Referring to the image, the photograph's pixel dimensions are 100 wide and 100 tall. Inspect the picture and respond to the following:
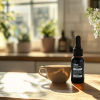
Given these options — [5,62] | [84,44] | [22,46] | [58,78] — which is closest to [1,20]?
[22,46]

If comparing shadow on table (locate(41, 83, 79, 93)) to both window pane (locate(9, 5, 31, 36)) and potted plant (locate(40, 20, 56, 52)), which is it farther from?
window pane (locate(9, 5, 31, 36))

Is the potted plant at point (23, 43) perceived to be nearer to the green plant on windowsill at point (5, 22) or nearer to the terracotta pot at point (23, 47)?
the terracotta pot at point (23, 47)

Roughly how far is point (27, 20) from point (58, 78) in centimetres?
183

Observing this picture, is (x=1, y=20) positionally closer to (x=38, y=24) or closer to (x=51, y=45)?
(x=38, y=24)

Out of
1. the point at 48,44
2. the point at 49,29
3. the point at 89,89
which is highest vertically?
the point at 49,29

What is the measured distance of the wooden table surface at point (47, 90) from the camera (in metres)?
0.54

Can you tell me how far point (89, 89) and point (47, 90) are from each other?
16cm

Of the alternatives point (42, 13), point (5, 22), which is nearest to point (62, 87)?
point (5, 22)

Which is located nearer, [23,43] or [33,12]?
[23,43]

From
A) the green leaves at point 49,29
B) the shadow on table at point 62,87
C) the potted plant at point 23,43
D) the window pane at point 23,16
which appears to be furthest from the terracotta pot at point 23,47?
the shadow on table at point 62,87

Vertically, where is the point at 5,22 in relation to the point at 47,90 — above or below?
above

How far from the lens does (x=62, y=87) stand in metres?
0.66

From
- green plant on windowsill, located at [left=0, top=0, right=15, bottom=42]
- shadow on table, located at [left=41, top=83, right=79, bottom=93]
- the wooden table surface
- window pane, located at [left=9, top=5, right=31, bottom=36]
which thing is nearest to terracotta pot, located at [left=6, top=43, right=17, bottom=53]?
green plant on windowsill, located at [left=0, top=0, right=15, bottom=42]

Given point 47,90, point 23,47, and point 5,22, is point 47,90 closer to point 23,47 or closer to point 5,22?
point 23,47
